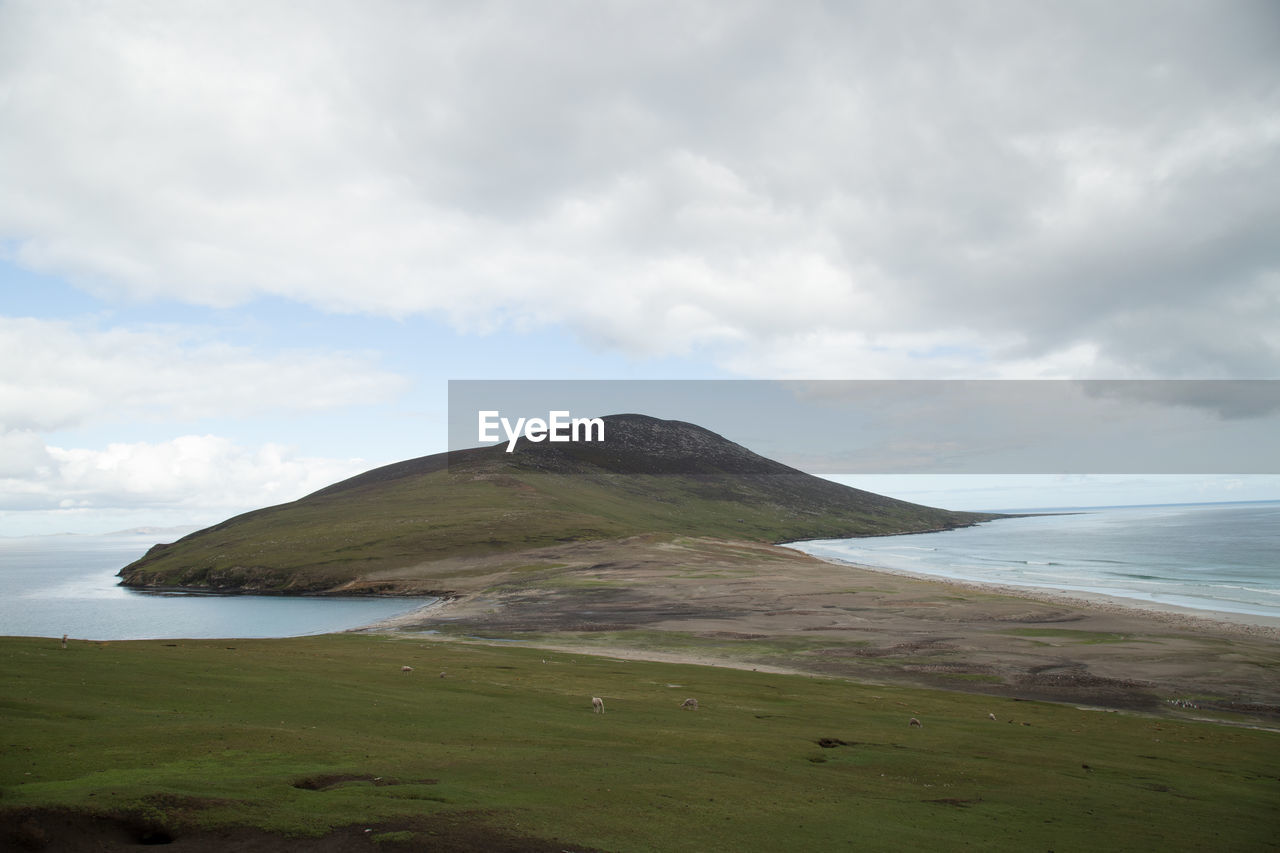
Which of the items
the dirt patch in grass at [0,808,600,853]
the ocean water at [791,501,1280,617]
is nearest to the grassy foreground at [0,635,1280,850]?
the dirt patch in grass at [0,808,600,853]

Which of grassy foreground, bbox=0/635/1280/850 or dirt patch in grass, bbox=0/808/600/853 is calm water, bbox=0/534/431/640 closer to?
grassy foreground, bbox=0/635/1280/850

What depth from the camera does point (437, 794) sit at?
15.8 metres

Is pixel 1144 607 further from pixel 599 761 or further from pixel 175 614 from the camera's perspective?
pixel 175 614

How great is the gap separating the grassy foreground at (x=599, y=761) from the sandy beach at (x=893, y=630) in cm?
1026

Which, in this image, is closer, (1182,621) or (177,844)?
(177,844)

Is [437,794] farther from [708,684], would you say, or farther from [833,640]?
[833,640]

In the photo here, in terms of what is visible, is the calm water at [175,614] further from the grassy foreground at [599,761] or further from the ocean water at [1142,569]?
the ocean water at [1142,569]

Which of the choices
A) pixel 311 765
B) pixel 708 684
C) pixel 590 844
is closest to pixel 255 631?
pixel 708 684

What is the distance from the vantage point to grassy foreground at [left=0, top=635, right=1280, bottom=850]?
1473cm

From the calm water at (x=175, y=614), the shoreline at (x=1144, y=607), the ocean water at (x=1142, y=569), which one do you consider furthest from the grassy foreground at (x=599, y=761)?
the ocean water at (x=1142, y=569)

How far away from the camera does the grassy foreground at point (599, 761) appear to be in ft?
48.3

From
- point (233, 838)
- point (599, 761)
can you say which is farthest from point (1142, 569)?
point (233, 838)

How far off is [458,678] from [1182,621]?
71.9m

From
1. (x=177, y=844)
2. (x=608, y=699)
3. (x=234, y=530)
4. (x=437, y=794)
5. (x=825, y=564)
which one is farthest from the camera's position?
(x=234, y=530)
